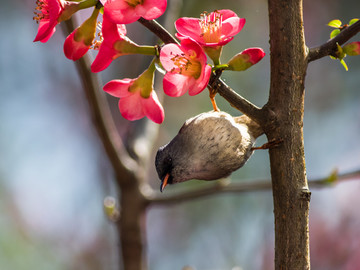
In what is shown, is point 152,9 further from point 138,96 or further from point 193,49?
point 138,96

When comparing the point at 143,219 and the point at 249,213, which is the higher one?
the point at 143,219

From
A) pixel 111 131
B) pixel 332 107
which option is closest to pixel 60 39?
pixel 111 131

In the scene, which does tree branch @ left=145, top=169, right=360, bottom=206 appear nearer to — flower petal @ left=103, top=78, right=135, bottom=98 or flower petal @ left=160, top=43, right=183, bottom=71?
flower petal @ left=103, top=78, right=135, bottom=98

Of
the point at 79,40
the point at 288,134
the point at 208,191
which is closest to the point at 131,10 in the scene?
the point at 79,40

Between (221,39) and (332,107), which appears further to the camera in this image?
(332,107)

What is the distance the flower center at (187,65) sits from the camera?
30.3 inches

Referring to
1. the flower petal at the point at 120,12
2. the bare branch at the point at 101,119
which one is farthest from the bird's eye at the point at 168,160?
the bare branch at the point at 101,119

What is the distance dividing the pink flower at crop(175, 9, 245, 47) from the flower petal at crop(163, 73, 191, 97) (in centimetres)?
6

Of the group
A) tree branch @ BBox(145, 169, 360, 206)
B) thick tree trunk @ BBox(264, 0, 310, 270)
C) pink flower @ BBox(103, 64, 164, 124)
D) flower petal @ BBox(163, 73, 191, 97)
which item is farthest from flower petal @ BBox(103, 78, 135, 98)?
tree branch @ BBox(145, 169, 360, 206)

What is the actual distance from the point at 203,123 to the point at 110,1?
34 centimetres

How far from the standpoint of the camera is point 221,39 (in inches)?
31.1

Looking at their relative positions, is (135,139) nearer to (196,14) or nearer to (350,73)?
(196,14)

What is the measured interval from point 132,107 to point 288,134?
0.92 ft

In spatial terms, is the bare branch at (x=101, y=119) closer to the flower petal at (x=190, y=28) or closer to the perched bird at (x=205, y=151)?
the perched bird at (x=205, y=151)
